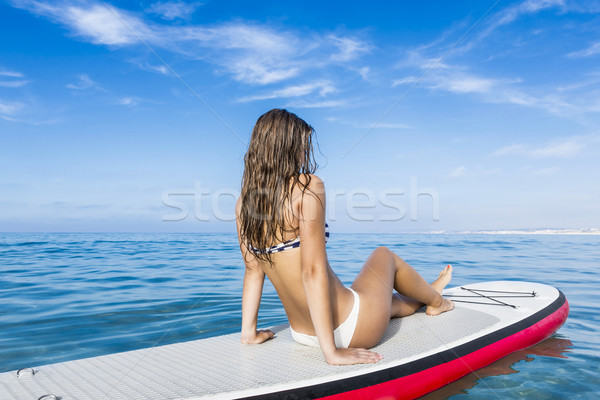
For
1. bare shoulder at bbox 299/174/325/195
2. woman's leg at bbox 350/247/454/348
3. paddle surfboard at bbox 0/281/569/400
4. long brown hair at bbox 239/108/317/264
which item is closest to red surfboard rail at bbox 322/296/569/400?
paddle surfboard at bbox 0/281/569/400

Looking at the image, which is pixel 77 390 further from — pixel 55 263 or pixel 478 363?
pixel 55 263

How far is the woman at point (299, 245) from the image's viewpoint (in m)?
2.44

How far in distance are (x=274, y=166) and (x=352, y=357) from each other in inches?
49.7

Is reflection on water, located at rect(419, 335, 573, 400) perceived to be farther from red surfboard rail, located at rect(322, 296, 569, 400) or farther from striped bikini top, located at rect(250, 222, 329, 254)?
striped bikini top, located at rect(250, 222, 329, 254)

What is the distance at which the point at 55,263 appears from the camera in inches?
415

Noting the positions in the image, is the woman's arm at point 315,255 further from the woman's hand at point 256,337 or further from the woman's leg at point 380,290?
the woman's hand at point 256,337

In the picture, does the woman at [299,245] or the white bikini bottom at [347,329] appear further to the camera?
the white bikini bottom at [347,329]

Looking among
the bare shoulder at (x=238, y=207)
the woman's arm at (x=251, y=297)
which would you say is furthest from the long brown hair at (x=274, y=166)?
the woman's arm at (x=251, y=297)

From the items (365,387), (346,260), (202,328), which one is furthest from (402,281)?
(346,260)

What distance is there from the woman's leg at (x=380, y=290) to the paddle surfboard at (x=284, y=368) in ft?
0.57

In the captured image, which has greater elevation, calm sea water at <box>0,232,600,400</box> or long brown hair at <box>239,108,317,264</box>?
long brown hair at <box>239,108,317,264</box>

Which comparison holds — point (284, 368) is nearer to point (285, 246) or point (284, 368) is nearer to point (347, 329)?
point (347, 329)

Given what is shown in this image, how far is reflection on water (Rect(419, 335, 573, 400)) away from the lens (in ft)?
10.1

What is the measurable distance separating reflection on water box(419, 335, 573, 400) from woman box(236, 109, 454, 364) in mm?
664
